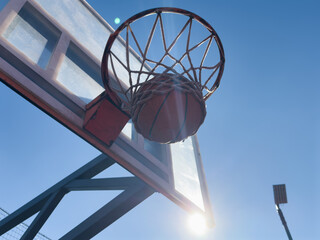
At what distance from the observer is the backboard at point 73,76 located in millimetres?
1909

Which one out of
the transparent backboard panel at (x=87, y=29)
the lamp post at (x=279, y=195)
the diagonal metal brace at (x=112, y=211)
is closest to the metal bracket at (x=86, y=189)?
the diagonal metal brace at (x=112, y=211)

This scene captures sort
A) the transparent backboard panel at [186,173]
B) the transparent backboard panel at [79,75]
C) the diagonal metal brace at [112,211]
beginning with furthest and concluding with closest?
the transparent backboard panel at [186,173] < the diagonal metal brace at [112,211] < the transparent backboard panel at [79,75]

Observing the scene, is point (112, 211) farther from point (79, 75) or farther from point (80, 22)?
point (80, 22)

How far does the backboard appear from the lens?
191 cm

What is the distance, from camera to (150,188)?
8.14 ft

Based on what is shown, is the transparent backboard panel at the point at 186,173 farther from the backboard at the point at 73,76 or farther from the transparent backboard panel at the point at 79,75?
the transparent backboard panel at the point at 79,75

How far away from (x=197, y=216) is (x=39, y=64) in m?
2.09

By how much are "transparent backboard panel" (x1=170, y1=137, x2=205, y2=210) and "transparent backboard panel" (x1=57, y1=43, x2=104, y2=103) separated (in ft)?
3.93

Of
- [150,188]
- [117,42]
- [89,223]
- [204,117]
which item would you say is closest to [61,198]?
[89,223]

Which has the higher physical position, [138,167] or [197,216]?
[138,167]

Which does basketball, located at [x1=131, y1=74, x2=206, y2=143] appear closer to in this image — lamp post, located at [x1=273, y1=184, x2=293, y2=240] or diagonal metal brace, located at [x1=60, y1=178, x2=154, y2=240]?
diagonal metal brace, located at [x1=60, y1=178, x2=154, y2=240]

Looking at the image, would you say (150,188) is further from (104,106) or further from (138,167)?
(104,106)

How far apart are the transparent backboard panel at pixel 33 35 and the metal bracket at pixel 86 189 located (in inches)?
50.9

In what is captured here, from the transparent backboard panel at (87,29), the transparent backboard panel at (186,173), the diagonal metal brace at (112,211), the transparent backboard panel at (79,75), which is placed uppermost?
the transparent backboard panel at (87,29)
